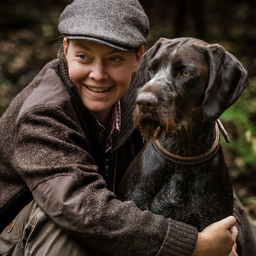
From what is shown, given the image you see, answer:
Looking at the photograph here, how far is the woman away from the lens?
2.23m

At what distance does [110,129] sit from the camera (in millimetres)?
3010

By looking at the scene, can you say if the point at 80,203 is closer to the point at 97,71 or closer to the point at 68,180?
the point at 68,180

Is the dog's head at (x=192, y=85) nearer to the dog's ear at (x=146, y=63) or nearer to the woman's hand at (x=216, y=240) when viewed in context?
the dog's ear at (x=146, y=63)

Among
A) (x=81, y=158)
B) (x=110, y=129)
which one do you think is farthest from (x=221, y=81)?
(x=110, y=129)

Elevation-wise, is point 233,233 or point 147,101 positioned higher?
point 147,101

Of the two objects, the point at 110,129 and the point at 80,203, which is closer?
the point at 80,203

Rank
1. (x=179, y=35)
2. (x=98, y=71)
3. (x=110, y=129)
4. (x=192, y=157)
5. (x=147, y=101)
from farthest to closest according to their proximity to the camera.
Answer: (x=179, y=35), (x=110, y=129), (x=98, y=71), (x=192, y=157), (x=147, y=101)

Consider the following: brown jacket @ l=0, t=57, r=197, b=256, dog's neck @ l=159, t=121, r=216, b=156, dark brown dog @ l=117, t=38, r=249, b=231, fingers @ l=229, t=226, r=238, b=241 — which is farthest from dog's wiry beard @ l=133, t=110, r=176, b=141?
fingers @ l=229, t=226, r=238, b=241

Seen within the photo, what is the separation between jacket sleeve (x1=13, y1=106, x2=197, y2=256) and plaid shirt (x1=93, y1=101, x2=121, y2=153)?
0.58 m

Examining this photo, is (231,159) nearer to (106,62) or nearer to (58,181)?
(106,62)

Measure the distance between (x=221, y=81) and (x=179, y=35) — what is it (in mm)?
5354

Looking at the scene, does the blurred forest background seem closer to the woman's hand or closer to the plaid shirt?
the plaid shirt

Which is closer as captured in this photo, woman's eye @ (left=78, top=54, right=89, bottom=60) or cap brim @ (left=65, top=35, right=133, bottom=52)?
cap brim @ (left=65, top=35, right=133, bottom=52)

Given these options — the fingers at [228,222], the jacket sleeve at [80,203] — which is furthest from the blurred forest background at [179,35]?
the jacket sleeve at [80,203]
